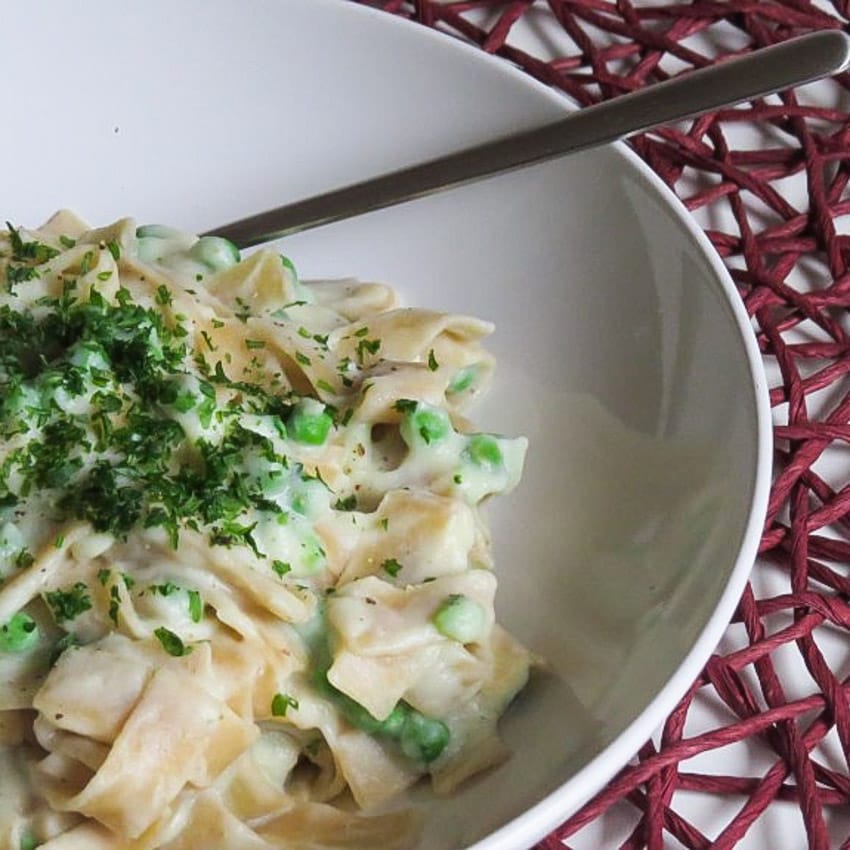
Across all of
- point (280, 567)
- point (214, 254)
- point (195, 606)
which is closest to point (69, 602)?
point (195, 606)

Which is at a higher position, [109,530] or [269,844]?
[109,530]

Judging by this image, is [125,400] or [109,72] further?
[109,72]

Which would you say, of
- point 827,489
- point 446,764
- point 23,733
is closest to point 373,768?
point 446,764

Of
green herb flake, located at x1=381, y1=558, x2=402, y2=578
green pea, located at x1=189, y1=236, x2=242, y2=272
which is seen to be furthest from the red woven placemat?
green pea, located at x1=189, y1=236, x2=242, y2=272

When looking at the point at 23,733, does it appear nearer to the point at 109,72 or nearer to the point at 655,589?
the point at 655,589

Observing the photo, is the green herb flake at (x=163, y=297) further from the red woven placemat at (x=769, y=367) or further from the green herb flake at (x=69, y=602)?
the red woven placemat at (x=769, y=367)

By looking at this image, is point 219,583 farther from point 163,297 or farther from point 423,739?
point 163,297
